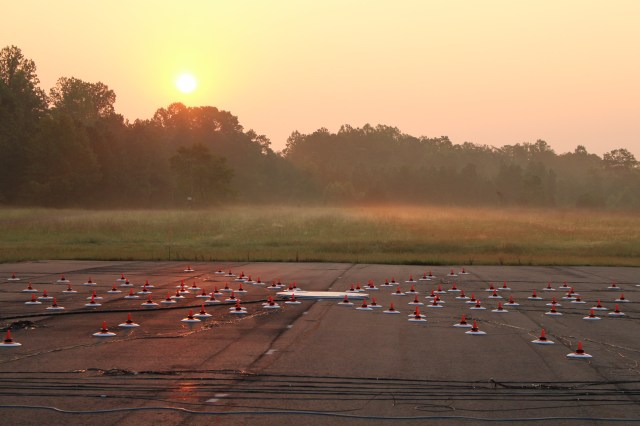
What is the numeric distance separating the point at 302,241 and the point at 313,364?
1732 inches

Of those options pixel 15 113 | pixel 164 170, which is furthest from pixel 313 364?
pixel 164 170

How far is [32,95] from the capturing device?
119 m

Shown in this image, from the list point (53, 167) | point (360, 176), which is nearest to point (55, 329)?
point (53, 167)

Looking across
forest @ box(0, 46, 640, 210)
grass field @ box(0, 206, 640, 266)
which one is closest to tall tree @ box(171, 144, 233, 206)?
forest @ box(0, 46, 640, 210)

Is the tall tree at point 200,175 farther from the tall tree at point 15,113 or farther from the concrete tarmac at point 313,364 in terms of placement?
the concrete tarmac at point 313,364

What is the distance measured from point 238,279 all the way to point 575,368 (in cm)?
1749

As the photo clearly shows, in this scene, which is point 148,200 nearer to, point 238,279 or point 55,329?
point 238,279

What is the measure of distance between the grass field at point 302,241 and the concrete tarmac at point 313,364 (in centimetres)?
2046

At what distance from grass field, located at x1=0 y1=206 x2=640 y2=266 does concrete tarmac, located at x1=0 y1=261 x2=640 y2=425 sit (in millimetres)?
20462

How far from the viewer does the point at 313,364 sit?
12805mm

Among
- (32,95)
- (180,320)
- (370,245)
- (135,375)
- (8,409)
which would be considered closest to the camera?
(8,409)

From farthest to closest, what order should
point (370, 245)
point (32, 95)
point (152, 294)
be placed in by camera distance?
point (32, 95) < point (370, 245) < point (152, 294)

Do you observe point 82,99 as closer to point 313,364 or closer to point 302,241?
point 302,241

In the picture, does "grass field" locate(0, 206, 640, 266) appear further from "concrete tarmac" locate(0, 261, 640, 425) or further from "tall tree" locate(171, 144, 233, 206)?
"tall tree" locate(171, 144, 233, 206)
